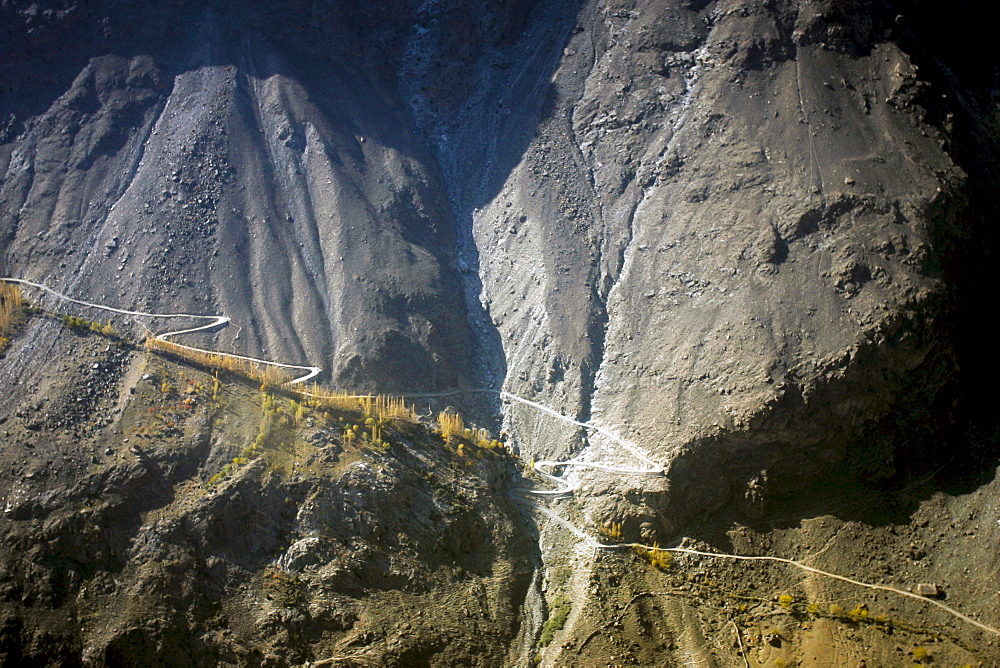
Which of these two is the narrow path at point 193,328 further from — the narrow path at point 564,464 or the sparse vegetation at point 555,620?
the sparse vegetation at point 555,620

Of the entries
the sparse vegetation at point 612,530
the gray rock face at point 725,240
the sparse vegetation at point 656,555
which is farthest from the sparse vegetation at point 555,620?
the gray rock face at point 725,240

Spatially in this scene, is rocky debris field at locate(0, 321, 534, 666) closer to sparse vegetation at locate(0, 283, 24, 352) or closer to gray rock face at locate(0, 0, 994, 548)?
sparse vegetation at locate(0, 283, 24, 352)

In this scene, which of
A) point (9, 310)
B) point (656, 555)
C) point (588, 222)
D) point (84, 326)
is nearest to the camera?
point (656, 555)

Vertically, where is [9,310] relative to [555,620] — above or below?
above

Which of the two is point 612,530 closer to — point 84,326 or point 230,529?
point 230,529

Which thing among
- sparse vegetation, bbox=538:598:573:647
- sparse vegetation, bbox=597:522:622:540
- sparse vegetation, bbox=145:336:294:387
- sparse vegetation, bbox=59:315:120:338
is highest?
sparse vegetation, bbox=59:315:120:338

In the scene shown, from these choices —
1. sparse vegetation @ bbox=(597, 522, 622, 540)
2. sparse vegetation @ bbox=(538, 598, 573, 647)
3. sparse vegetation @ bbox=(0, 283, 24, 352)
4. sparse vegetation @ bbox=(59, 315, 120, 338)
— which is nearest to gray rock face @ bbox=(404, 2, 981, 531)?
sparse vegetation @ bbox=(597, 522, 622, 540)

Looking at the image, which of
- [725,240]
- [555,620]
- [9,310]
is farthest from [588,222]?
[9,310]

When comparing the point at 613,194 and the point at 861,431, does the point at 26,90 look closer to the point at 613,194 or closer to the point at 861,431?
the point at 613,194
